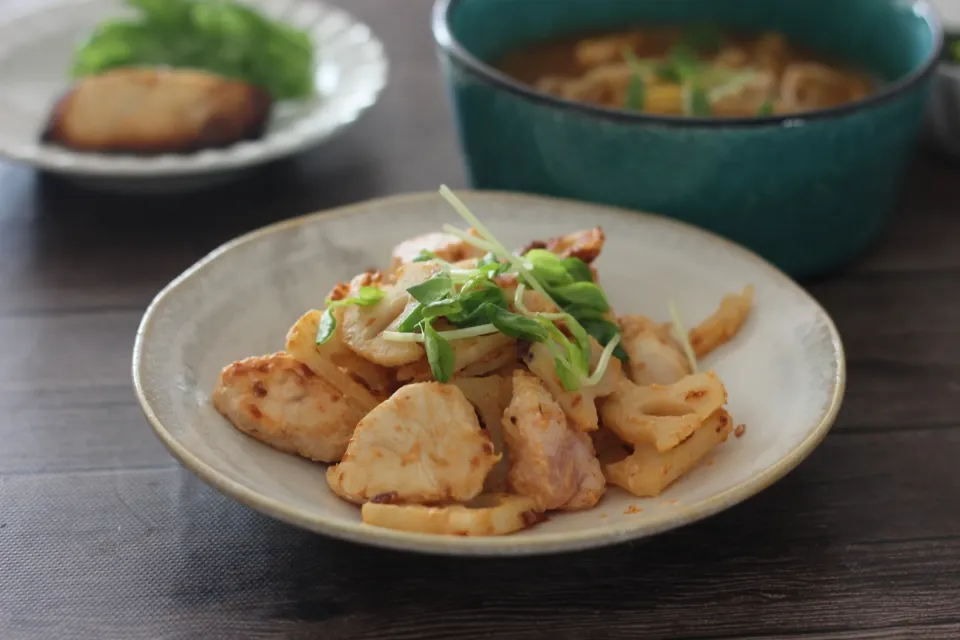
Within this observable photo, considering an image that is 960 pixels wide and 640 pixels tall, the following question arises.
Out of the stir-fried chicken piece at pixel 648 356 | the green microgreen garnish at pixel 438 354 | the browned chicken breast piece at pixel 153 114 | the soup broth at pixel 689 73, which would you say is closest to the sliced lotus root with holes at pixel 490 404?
the green microgreen garnish at pixel 438 354

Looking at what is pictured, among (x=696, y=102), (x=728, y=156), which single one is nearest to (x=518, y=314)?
(x=728, y=156)

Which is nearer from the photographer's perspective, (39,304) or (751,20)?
(39,304)

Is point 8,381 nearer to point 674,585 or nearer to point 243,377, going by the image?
point 243,377

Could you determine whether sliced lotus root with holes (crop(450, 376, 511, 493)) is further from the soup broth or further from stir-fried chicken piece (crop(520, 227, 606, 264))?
the soup broth

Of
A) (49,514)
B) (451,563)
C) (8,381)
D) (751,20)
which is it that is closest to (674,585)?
(451,563)

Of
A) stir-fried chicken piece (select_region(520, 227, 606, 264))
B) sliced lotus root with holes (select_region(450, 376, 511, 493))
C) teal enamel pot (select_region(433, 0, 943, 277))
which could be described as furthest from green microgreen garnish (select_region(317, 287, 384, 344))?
teal enamel pot (select_region(433, 0, 943, 277))
